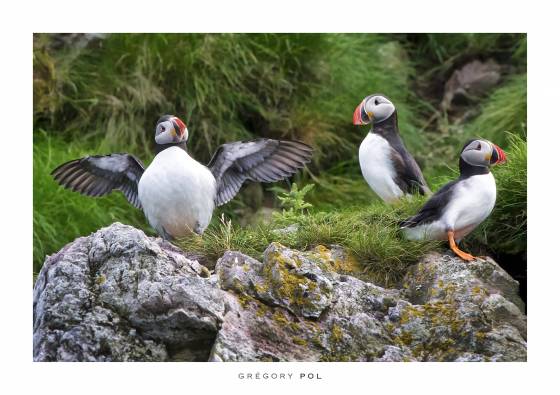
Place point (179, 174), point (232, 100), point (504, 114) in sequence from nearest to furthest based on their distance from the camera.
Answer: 1. point (179, 174)
2. point (504, 114)
3. point (232, 100)

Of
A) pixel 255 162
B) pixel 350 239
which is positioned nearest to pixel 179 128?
pixel 255 162

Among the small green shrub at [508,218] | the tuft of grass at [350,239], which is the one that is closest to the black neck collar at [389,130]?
the tuft of grass at [350,239]

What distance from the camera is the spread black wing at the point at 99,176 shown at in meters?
4.57

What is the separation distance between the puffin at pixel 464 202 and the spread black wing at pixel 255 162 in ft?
2.23

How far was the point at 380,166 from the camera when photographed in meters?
4.75

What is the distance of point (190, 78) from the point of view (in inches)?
260

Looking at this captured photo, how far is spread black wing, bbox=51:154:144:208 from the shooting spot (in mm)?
4574

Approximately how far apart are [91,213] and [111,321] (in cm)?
234

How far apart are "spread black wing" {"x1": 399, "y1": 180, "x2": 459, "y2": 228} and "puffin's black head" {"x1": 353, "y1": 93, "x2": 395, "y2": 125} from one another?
72cm

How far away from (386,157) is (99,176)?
4.74 ft

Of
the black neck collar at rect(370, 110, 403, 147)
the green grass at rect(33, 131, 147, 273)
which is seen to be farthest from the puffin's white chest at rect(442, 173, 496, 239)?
the green grass at rect(33, 131, 147, 273)

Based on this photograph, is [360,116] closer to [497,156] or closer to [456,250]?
[497,156]
